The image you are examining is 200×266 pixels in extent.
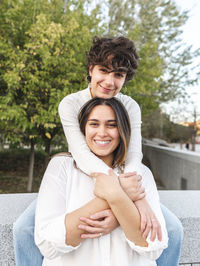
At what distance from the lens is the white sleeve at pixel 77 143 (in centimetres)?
176

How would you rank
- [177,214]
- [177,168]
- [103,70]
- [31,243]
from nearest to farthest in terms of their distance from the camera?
[31,243]
[103,70]
[177,214]
[177,168]

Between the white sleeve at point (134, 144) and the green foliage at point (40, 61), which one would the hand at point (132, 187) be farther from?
the green foliage at point (40, 61)

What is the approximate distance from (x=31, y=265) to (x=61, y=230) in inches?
27.3

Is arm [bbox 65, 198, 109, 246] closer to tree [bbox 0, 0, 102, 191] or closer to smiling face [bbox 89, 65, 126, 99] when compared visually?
smiling face [bbox 89, 65, 126, 99]

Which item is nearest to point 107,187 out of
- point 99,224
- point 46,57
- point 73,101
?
point 99,224

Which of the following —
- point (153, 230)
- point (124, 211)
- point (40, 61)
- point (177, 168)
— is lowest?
point (177, 168)

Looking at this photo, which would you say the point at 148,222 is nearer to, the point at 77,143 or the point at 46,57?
the point at 77,143

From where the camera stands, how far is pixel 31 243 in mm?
1908

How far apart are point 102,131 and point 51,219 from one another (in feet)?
2.10

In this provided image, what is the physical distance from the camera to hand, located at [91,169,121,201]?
4.98 ft

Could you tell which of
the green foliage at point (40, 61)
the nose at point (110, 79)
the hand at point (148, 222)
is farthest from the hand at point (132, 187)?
the green foliage at point (40, 61)

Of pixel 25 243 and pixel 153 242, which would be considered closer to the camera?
pixel 153 242

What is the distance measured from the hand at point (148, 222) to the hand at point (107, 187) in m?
0.17

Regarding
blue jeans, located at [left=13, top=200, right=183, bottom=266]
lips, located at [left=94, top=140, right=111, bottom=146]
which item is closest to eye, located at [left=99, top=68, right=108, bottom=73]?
lips, located at [left=94, top=140, right=111, bottom=146]
